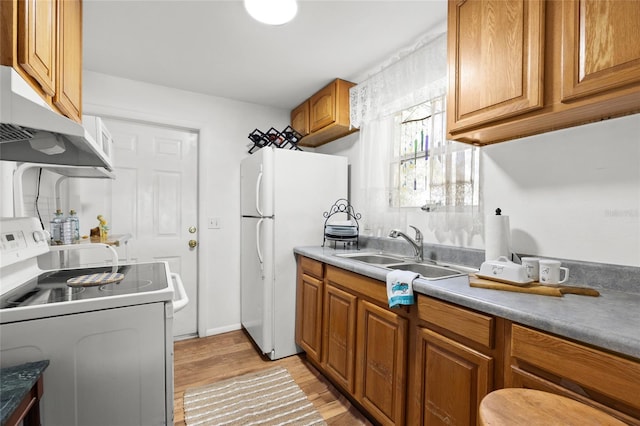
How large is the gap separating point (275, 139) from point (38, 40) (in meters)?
1.99

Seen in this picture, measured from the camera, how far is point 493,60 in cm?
128

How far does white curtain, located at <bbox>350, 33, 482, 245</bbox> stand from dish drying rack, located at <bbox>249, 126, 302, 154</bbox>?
77 cm

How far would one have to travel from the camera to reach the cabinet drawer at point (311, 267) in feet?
6.90

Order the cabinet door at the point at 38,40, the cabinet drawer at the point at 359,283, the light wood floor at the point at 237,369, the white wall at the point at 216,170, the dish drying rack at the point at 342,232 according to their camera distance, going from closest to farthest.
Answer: the cabinet door at the point at 38,40 < the cabinet drawer at the point at 359,283 < the light wood floor at the point at 237,369 < the dish drying rack at the point at 342,232 < the white wall at the point at 216,170

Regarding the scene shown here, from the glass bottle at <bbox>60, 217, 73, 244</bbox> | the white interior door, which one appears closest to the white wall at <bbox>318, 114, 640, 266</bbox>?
the glass bottle at <bbox>60, 217, 73, 244</bbox>

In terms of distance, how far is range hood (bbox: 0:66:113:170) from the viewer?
0.83 meters

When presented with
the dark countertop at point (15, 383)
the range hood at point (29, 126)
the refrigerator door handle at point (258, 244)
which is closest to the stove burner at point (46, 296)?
the dark countertop at point (15, 383)

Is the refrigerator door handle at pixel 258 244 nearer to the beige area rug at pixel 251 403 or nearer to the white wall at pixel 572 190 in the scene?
the beige area rug at pixel 251 403

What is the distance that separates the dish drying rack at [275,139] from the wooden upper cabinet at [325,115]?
0.09m

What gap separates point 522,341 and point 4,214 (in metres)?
2.27

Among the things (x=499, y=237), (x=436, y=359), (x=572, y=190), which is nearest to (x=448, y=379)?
(x=436, y=359)

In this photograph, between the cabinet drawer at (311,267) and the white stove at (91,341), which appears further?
the cabinet drawer at (311,267)

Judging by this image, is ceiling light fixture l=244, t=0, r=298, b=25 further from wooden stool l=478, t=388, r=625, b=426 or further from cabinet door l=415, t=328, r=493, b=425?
wooden stool l=478, t=388, r=625, b=426

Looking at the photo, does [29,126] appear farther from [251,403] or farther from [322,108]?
[322,108]
